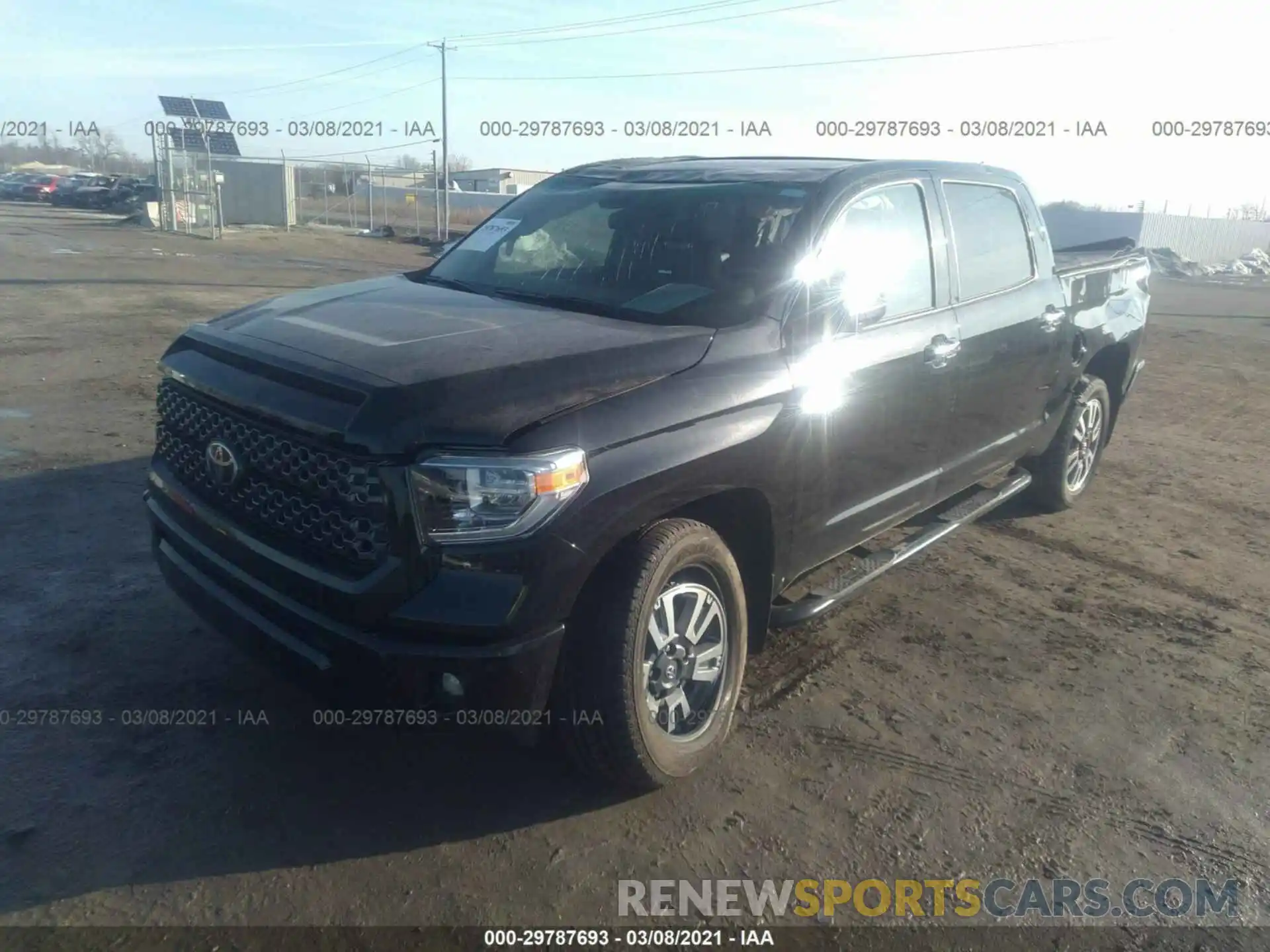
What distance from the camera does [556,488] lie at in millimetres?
2658

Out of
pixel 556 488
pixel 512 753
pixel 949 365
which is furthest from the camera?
pixel 949 365

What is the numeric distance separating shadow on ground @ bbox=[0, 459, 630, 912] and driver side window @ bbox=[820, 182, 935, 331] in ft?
6.77

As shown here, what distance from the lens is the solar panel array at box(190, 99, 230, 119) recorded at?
3456 centimetres

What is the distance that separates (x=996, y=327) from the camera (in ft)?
15.4

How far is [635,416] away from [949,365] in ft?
6.53

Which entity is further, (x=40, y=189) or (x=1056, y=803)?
(x=40, y=189)

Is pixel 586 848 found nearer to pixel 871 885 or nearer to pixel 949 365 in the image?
pixel 871 885

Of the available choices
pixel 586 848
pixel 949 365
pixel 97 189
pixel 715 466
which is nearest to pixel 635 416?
pixel 715 466

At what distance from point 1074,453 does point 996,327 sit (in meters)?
1.93

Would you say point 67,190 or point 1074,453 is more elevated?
point 67,190

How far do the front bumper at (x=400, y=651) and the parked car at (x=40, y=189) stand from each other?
166ft

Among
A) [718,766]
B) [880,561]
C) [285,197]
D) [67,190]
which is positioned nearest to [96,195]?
[67,190]

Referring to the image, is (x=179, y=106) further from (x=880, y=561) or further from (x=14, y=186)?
(x=880, y=561)

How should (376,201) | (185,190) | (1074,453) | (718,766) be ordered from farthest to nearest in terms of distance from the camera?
(376,201) → (185,190) → (1074,453) → (718,766)
